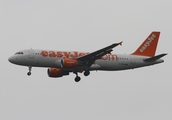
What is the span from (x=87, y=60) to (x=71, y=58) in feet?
7.44

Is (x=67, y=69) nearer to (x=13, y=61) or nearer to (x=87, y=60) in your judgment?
(x=87, y=60)

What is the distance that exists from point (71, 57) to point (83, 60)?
1.84m

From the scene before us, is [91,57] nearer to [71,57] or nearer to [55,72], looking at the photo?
[71,57]

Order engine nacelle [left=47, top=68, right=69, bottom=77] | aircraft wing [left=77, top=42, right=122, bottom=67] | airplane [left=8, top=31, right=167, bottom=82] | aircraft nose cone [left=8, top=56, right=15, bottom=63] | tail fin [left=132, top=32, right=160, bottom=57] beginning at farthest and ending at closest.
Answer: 1. tail fin [left=132, top=32, right=160, bottom=57]
2. engine nacelle [left=47, top=68, right=69, bottom=77]
3. aircraft nose cone [left=8, top=56, right=15, bottom=63]
4. aircraft wing [left=77, top=42, right=122, bottom=67]
5. airplane [left=8, top=31, right=167, bottom=82]

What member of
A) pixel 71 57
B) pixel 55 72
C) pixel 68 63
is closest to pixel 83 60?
pixel 71 57

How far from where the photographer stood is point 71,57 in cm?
6794

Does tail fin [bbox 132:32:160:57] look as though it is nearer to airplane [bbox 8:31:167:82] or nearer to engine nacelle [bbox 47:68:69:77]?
airplane [bbox 8:31:167:82]

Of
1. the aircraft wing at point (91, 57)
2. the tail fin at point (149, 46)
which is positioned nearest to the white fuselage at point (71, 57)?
the aircraft wing at point (91, 57)

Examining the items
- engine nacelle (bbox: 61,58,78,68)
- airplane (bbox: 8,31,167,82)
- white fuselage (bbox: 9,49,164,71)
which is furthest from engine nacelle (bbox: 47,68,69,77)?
engine nacelle (bbox: 61,58,78,68)

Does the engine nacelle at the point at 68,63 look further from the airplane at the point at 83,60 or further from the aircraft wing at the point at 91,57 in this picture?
the aircraft wing at the point at 91,57

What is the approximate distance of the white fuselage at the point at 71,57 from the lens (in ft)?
216

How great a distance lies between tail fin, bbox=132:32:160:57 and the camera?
245ft

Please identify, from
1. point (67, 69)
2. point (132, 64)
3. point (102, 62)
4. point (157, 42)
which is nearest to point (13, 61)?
point (67, 69)

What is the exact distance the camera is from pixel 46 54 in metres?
66.1
